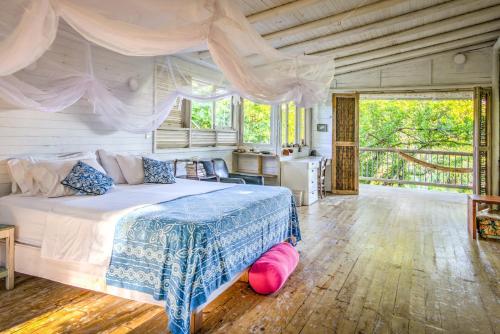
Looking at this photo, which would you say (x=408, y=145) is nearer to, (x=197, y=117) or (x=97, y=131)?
(x=197, y=117)

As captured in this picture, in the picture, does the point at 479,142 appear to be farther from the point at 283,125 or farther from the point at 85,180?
the point at 85,180

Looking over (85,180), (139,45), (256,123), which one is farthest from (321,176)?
(139,45)

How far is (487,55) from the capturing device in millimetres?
6469

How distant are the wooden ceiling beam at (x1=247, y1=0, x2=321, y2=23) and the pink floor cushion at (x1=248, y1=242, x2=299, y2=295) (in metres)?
2.62

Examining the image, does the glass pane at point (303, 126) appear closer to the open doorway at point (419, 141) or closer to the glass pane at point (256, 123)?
the glass pane at point (256, 123)

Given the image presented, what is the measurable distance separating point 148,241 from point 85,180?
1.39 m

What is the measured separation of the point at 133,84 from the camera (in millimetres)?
4449

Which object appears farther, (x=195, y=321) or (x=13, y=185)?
(x=13, y=185)

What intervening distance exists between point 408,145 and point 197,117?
7943 mm

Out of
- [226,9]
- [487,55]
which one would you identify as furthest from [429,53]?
[226,9]

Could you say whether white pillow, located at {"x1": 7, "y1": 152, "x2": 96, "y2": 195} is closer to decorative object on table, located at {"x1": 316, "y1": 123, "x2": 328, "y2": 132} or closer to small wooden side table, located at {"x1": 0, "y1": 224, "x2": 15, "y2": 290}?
small wooden side table, located at {"x1": 0, "y1": 224, "x2": 15, "y2": 290}

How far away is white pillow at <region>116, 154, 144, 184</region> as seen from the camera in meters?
4.02

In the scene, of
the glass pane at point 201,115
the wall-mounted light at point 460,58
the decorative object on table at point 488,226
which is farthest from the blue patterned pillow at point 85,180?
the wall-mounted light at point 460,58

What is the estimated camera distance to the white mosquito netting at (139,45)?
6.68 ft
